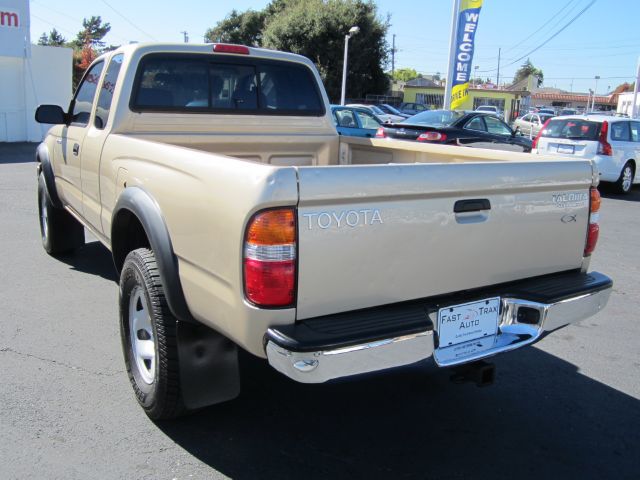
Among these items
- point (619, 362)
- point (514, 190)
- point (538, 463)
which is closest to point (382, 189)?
point (514, 190)

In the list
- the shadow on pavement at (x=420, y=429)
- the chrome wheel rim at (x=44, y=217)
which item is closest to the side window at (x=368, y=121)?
the chrome wheel rim at (x=44, y=217)

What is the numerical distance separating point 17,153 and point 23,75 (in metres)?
4.15

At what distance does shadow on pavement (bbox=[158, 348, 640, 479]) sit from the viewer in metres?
2.99

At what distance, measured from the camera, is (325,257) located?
243 centimetres

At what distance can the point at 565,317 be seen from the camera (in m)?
3.06

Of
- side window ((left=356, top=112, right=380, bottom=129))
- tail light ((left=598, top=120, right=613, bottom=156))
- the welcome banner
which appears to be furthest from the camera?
the welcome banner

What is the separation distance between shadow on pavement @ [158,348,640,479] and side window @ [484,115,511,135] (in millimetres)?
10933

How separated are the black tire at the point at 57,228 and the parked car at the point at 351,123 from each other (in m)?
10.3

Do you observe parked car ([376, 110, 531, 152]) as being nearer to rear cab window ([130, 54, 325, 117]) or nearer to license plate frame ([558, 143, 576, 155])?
license plate frame ([558, 143, 576, 155])

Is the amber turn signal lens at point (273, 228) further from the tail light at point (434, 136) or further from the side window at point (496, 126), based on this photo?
the side window at point (496, 126)

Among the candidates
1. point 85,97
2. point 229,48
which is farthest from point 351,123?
point 229,48

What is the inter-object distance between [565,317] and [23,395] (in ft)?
10.0

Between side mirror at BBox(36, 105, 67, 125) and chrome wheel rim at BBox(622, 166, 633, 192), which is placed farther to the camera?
chrome wheel rim at BBox(622, 166, 633, 192)

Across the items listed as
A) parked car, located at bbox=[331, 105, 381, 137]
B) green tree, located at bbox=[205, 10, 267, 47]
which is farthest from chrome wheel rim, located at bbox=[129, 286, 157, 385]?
green tree, located at bbox=[205, 10, 267, 47]
